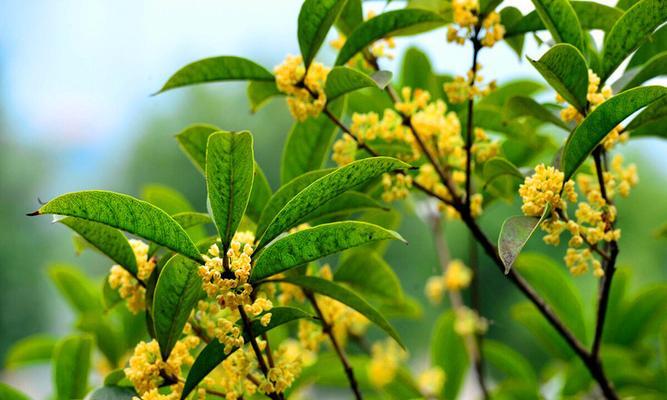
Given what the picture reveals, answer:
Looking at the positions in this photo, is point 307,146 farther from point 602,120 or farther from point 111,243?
point 602,120

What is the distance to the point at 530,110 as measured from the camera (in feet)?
2.62

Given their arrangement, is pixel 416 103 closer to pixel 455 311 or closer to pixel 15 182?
pixel 455 311

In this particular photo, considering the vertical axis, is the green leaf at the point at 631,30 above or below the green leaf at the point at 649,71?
above

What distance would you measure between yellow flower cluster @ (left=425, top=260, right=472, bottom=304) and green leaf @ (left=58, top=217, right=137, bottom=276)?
3.23ft

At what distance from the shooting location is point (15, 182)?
612 inches

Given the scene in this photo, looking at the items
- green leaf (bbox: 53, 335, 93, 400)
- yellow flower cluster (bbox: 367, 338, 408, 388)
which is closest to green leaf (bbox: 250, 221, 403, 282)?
green leaf (bbox: 53, 335, 93, 400)

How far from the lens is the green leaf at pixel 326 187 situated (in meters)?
0.58

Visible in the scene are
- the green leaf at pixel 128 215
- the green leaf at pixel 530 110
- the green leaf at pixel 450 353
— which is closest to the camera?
the green leaf at pixel 128 215

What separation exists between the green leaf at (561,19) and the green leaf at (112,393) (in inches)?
22.9

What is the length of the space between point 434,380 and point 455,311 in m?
0.16

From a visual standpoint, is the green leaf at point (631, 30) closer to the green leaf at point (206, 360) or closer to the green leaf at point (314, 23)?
the green leaf at point (314, 23)

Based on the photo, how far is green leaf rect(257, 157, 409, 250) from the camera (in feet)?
1.91

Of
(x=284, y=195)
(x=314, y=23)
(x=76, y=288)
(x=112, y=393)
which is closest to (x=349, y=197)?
(x=284, y=195)

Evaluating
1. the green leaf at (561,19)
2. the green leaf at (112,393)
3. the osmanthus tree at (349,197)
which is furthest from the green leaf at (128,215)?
the green leaf at (561,19)
